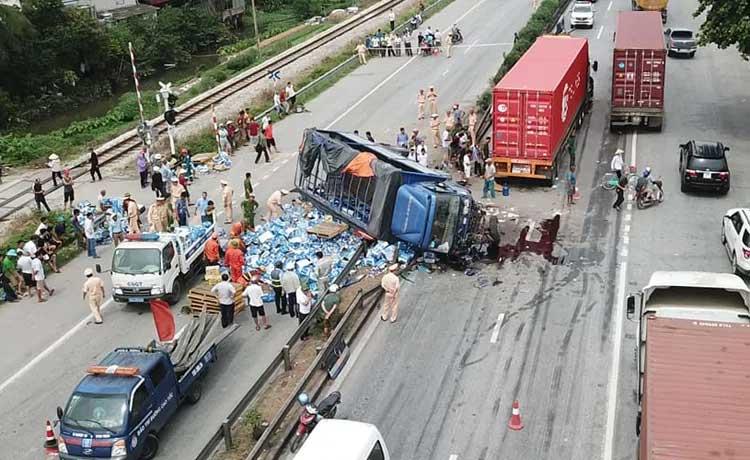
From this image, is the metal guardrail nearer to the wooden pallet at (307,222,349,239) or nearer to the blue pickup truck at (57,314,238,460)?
the blue pickup truck at (57,314,238,460)

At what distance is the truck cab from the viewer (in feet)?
52.2

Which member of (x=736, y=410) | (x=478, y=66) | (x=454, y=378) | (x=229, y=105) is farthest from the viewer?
(x=478, y=66)

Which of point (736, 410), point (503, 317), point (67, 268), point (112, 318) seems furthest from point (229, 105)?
point (736, 410)

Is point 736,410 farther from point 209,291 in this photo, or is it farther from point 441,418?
point 209,291

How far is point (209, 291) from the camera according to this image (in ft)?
74.1

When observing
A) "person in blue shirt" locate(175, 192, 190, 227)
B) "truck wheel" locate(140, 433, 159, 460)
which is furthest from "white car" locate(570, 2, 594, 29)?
"truck wheel" locate(140, 433, 159, 460)

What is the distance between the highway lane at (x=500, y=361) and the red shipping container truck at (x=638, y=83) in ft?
30.5

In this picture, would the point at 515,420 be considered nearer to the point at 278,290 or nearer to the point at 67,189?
the point at 278,290

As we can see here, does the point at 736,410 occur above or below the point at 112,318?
above

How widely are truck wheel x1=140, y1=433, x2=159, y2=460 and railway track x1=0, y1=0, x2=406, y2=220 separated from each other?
56.7 feet

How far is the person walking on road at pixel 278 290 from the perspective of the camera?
2228 centimetres

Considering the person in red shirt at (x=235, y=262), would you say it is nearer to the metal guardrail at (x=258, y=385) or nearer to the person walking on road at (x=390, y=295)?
the metal guardrail at (x=258, y=385)

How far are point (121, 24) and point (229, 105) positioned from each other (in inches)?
1155

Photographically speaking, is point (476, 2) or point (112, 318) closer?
point (112, 318)
